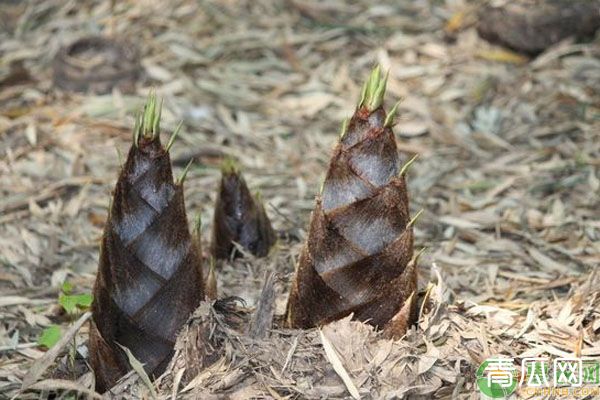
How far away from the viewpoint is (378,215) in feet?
7.75

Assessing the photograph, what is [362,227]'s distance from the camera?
237 cm

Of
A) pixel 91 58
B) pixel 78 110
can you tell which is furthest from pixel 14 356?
pixel 91 58

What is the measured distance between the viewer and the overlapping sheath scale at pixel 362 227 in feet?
7.73

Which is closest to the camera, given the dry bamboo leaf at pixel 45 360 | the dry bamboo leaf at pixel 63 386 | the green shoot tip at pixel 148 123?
the green shoot tip at pixel 148 123

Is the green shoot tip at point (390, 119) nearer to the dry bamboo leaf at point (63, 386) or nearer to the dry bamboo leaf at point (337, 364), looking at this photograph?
the dry bamboo leaf at point (337, 364)

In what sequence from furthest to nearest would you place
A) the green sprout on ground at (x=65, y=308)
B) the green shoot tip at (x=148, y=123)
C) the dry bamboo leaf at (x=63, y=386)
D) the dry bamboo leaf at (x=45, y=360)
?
the green sprout on ground at (x=65, y=308) < the dry bamboo leaf at (x=45, y=360) < the dry bamboo leaf at (x=63, y=386) < the green shoot tip at (x=148, y=123)

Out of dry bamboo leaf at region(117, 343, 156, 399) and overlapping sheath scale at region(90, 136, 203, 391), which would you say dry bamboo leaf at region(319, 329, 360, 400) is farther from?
dry bamboo leaf at region(117, 343, 156, 399)

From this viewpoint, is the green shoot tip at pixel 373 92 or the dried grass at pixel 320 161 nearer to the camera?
the green shoot tip at pixel 373 92

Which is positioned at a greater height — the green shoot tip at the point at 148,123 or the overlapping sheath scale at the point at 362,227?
the green shoot tip at the point at 148,123

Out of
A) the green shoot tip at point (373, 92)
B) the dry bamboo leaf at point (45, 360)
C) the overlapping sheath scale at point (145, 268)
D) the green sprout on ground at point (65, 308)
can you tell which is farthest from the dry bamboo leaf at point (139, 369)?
the green shoot tip at point (373, 92)

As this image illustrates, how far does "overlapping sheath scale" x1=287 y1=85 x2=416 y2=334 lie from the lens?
2357 mm

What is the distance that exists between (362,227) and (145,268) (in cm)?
58

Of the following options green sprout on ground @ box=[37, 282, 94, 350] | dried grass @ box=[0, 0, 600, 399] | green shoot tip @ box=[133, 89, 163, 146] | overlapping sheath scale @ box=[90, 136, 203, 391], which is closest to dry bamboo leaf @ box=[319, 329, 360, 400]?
dried grass @ box=[0, 0, 600, 399]

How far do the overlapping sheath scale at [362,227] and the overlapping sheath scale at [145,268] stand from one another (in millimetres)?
350
